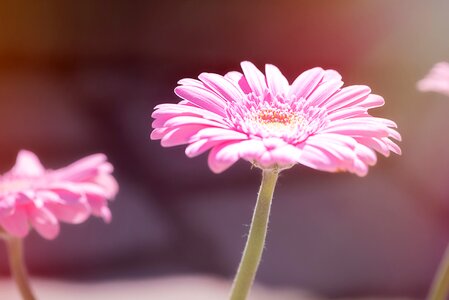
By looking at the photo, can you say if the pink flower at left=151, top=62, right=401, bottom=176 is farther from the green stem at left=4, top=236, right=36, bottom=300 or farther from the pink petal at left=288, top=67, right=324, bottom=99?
the green stem at left=4, top=236, right=36, bottom=300

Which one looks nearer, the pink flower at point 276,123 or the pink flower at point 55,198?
the pink flower at point 276,123

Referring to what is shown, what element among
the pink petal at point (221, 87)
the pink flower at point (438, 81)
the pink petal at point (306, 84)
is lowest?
the pink petal at point (221, 87)

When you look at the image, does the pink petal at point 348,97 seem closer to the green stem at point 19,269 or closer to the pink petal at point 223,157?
the pink petal at point 223,157

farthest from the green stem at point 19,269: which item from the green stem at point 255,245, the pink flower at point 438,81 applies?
the pink flower at point 438,81

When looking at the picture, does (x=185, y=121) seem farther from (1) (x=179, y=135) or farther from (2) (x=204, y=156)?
(2) (x=204, y=156)

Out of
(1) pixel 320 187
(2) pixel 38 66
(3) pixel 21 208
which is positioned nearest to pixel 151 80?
(2) pixel 38 66

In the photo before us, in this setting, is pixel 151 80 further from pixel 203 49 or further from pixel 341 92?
pixel 341 92

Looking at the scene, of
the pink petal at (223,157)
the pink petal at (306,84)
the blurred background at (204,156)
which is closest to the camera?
the pink petal at (223,157)
